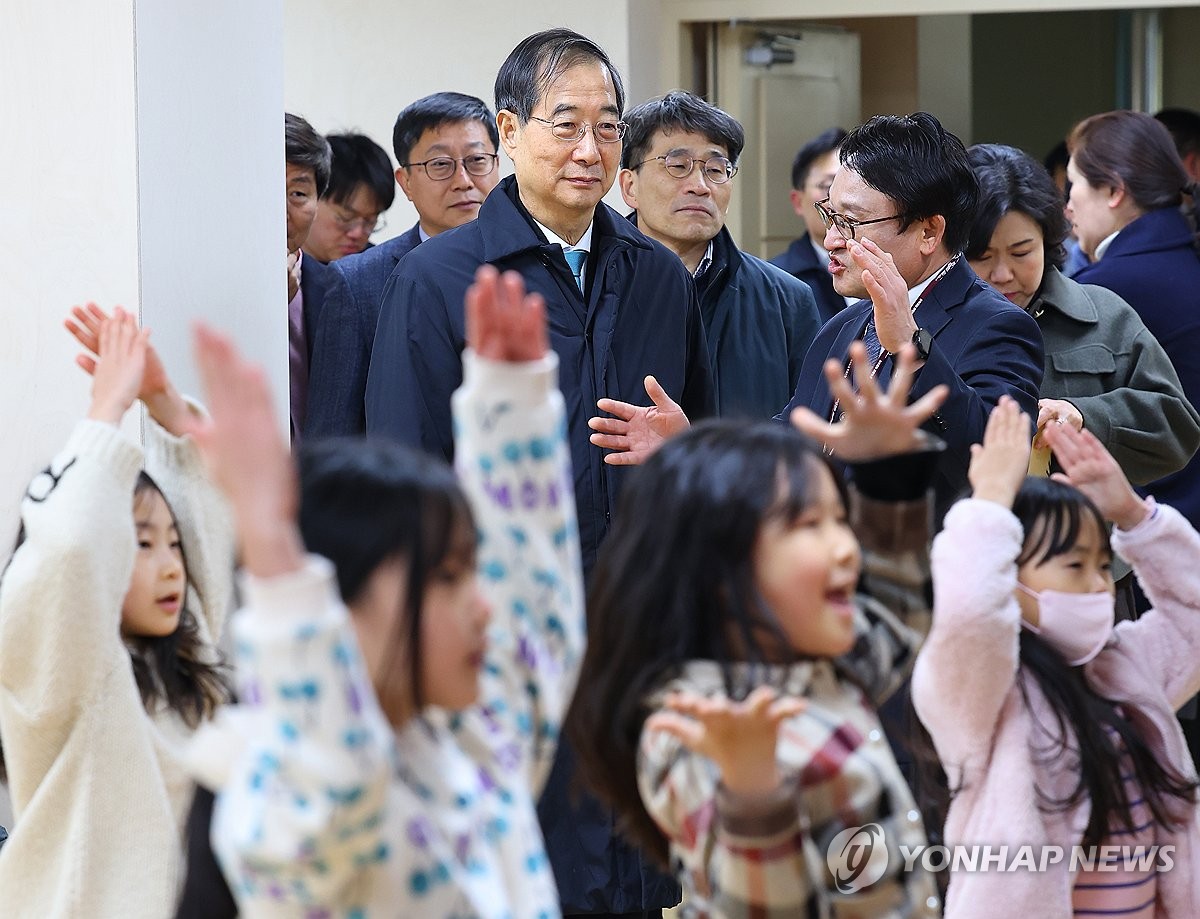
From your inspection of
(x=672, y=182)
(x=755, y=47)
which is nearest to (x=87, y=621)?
(x=672, y=182)

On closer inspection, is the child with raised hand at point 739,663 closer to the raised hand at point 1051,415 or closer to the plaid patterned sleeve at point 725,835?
the plaid patterned sleeve at point 725,835

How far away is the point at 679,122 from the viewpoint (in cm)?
407

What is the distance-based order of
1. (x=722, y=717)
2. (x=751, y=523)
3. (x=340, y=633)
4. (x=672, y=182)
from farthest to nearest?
(x=672, y=182) → (x=751, y=523) → (x=722, y=717) → (x=340, y=633)

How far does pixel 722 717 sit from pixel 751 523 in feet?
0.95

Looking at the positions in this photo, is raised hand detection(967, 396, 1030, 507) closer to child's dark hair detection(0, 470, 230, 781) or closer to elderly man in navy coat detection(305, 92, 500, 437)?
child's dark hair detection(0, 470, 230, 781)

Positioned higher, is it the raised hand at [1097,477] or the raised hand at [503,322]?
the raised hand at [503,322]

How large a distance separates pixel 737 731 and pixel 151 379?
1254mm

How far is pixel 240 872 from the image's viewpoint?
1293mm

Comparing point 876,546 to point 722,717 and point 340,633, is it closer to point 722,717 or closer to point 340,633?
point 722,717

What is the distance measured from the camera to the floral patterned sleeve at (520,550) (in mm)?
1549

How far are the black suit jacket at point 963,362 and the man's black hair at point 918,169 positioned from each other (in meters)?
0.10

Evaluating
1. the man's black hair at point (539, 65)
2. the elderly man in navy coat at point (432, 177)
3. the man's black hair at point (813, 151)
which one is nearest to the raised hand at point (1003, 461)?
the man's black hair at point (539, 65)

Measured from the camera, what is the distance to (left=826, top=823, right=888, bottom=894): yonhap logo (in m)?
1.68

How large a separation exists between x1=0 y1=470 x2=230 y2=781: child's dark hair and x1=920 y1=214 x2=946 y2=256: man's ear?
1.33 meters
